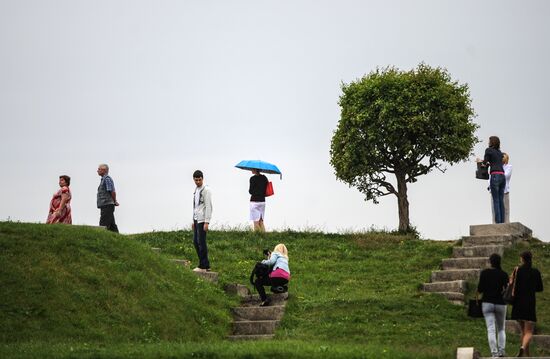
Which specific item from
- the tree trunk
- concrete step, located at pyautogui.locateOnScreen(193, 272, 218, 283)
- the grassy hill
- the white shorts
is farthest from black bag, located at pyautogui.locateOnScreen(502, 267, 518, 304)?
the tree trunk

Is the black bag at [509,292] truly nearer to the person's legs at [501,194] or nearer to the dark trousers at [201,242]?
the dark trousers at [201,242]

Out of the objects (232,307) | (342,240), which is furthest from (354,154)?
(232,307)

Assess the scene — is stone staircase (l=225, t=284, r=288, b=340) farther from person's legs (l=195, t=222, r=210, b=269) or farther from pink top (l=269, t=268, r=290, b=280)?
person's legs (l=195, t=222, r=210, b=269)

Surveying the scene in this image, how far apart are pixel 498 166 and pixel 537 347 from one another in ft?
30.5

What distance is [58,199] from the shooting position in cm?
3109

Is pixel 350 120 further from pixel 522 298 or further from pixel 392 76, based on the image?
pixel 522 298

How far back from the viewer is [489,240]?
1287 inches

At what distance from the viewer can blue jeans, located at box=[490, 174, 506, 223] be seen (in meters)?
32.5

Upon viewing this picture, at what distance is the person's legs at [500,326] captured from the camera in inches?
872

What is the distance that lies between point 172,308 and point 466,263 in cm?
972

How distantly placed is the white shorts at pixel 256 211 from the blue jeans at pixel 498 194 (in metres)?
9.03

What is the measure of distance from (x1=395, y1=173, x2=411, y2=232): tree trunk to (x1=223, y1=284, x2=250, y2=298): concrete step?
48.3 ft

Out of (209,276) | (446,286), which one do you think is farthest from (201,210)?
(446,286)

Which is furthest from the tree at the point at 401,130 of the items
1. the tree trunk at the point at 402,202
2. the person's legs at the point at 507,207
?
the person's legs at the point at 507,207
